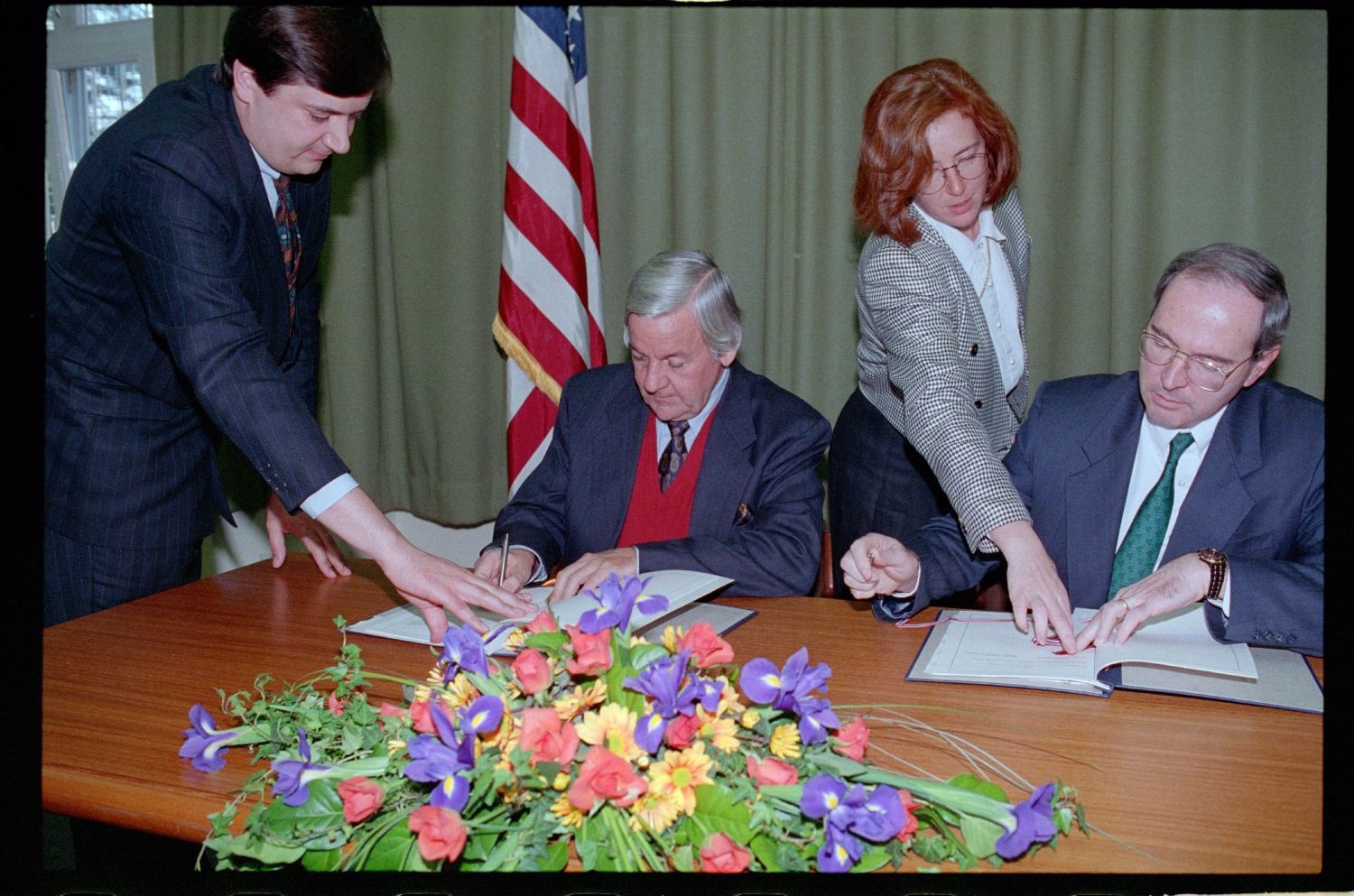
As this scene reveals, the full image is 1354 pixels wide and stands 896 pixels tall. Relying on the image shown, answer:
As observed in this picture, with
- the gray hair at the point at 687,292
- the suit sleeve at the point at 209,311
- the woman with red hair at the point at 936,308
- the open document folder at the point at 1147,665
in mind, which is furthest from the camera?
the gray hair at the point at 687,292

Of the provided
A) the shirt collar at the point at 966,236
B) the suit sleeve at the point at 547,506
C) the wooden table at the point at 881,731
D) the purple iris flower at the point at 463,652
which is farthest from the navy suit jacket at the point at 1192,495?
the purple iris flower at the point at 463,652

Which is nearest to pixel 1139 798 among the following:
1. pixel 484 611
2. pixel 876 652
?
pixel 876 652

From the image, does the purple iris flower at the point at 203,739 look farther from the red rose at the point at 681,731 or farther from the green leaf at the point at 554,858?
the red rose at the point at 681,731

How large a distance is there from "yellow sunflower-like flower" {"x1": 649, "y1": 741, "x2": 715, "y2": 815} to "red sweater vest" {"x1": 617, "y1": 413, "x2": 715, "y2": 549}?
1396 mm

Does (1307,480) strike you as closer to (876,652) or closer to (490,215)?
(876,652)

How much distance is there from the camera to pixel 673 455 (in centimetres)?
237

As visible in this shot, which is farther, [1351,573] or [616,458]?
[616,458]

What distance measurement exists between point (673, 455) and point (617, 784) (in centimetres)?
154

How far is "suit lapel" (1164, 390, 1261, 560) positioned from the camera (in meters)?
1.83

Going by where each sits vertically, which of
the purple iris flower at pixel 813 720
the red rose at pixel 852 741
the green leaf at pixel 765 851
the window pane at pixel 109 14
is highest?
the window pane at pixel 109 14

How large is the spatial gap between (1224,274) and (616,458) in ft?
3.93

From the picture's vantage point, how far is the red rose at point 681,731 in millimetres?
917

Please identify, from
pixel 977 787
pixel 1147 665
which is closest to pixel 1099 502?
pixel 1147 665

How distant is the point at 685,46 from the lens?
131 inches
